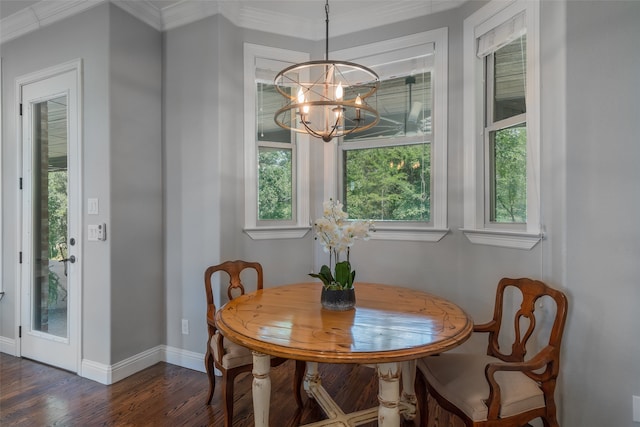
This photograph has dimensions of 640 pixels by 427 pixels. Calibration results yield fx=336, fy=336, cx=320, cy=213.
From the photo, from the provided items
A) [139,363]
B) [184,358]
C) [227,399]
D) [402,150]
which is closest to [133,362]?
[139,363]

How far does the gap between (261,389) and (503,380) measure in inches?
44.1

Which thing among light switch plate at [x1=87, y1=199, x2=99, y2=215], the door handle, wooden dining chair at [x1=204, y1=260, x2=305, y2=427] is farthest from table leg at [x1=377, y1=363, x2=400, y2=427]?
the door handle

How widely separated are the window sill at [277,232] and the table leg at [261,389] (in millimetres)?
1392

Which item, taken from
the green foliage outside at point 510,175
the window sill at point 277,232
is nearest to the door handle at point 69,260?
the window sill at point 277,232

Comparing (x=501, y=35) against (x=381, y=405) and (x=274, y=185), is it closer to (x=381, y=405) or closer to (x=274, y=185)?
(x=274, y=185)

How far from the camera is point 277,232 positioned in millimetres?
2953

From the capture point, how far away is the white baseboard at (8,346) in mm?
3010

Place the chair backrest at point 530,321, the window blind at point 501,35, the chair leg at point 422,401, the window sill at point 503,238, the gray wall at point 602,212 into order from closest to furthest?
the chair backrest at point 530,321 → the gray wall at point 602,212 → the chair leg at point 422,401 → the window sill at point 503,238 → the window blind at point 501,35

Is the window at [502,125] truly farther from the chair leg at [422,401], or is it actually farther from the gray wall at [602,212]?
the chair leg at [422,401]

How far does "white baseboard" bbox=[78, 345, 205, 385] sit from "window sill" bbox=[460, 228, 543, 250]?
232cm

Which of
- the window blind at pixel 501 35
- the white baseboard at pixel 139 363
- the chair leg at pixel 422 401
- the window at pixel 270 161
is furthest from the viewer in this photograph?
the window at pixel 270 161

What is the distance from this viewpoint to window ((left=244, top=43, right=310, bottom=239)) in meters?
2.86

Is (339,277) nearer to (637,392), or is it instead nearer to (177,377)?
(637,392)

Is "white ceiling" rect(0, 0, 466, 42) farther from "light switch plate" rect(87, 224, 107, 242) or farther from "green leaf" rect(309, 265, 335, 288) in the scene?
"green leaf" rect(309, 265, 335, 288)
